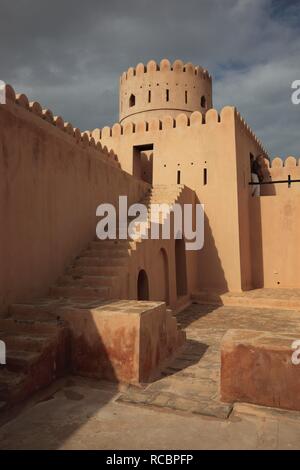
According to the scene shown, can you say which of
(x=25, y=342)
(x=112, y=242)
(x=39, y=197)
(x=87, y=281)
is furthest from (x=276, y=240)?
(x=25, y=342)

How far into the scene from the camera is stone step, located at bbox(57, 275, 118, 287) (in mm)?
6680

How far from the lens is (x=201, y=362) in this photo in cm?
612

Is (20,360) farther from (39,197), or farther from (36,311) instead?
(39,197)

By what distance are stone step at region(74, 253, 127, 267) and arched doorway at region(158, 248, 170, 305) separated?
89.2 inches

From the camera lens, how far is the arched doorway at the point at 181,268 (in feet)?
38.0

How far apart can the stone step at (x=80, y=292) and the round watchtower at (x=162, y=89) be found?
1087cm

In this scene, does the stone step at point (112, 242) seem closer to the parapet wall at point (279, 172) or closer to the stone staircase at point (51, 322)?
the stone staircase at point (51, 322)

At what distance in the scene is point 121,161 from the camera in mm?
13508

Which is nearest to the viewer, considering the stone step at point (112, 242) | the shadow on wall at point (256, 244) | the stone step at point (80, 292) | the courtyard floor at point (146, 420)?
the courtyard floor at point (146, 420)

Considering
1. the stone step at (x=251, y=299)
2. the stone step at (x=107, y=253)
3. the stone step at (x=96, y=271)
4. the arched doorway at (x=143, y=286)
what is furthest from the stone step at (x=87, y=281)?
the stone step at (x=251, y=299)

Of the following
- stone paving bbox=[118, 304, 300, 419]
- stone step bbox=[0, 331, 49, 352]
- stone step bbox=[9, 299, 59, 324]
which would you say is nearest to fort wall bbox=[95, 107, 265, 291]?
stone paving bbox=[118, 304, 300, 419]

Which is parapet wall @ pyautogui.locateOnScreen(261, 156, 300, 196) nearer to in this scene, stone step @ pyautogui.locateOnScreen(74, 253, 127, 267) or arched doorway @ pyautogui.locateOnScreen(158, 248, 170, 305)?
arched doorway @ pyautogui.locateOnScreen(158, 248, 170, 305)

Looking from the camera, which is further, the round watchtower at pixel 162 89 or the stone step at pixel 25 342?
the round watchtower at pixel 162 89

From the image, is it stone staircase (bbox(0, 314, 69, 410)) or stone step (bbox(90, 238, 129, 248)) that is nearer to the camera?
stone staircase (bbox(0, 314, 69, 410))
